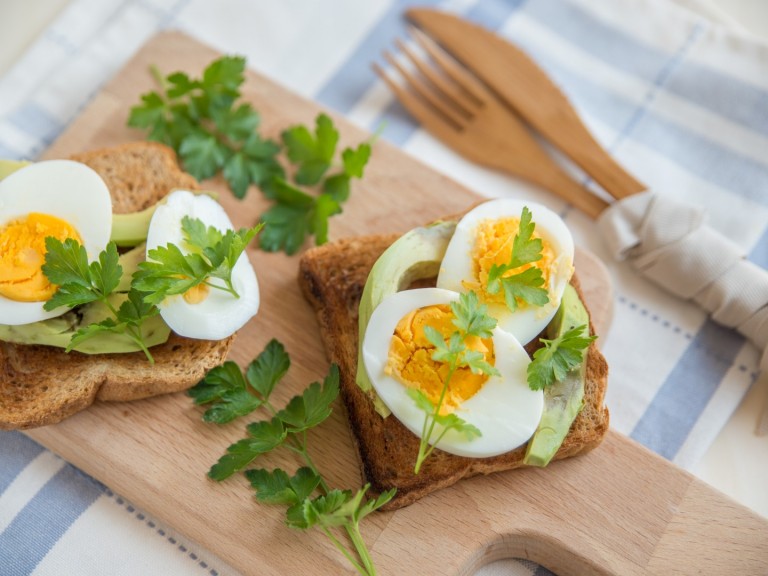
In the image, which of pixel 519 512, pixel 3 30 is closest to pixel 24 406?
pixel 519 512

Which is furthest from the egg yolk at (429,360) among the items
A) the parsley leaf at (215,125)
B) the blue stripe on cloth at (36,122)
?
the blue stripe on cloth at (36,122)

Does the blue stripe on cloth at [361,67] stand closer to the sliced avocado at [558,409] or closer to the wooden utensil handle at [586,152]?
the wooden utensil handle at [586,152]

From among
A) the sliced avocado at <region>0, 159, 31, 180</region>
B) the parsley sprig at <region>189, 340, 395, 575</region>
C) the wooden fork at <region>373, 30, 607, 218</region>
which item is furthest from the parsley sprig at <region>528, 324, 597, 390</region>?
the sliced avocado at <region>0, 159, 31, 180</region>

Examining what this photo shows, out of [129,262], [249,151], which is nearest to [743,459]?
[249,151]

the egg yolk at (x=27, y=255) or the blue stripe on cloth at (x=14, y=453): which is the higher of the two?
the egg yolk at (x=27, y=255)

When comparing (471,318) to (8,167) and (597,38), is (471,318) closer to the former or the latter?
(8,167)
